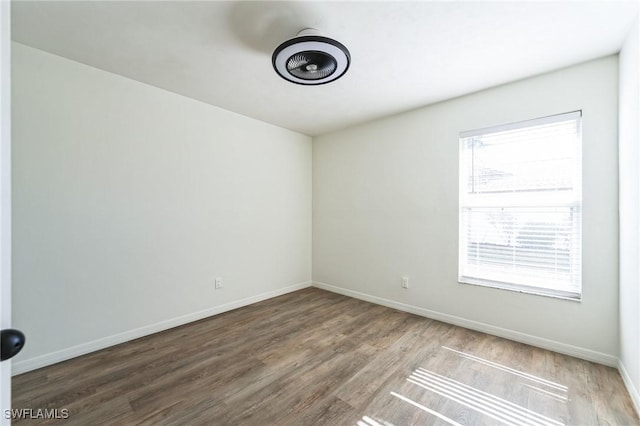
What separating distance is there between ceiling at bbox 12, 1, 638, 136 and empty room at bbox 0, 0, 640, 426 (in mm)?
17

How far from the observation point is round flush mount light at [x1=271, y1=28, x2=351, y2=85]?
1840 millimetres

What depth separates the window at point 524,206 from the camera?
8.04 ft

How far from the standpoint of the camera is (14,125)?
210 cm

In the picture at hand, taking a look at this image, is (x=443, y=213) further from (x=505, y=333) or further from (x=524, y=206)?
(x=505, y=333)

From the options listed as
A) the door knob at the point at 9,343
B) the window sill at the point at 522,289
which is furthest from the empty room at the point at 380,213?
the door knob at the point at 9,343

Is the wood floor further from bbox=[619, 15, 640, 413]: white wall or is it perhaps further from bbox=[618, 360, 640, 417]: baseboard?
bbox=[619, 15, 640, 413]: white wall

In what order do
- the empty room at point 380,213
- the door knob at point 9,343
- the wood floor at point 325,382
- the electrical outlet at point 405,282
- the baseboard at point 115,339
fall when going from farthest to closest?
the electrical outlet at point 405,282, the baseboard at point 115,339, the empty room at point 380,213, the wood floor at point 325,382, the door knob at point 9,343

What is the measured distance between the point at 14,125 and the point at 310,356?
2.98m

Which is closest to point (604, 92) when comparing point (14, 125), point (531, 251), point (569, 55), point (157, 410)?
point (569, 55)

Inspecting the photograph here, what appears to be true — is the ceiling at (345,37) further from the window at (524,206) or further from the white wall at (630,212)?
the window at (524,206)

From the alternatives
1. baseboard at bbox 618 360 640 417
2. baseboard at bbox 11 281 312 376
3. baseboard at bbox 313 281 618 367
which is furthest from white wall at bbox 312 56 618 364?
baseboard at bbox 11 281 312 376

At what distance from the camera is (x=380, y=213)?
3.74 m

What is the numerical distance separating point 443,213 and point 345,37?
211 centimetres

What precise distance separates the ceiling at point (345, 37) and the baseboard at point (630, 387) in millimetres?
2471
